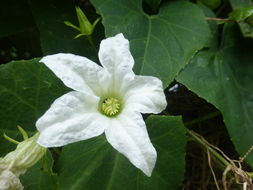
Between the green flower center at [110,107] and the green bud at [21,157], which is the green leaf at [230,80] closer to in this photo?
→ the green flower center at [110,107]

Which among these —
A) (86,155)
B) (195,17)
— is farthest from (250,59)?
(86,155)

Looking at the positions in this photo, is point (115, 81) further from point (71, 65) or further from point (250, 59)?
point (250, 59)

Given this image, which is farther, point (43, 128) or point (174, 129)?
point (174, 129)

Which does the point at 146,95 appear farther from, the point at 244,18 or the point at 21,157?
the point at 244,18

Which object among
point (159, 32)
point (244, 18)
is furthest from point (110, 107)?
point (244, 18)

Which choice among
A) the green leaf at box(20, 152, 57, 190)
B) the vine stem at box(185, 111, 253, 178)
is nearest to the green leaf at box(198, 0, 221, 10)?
the vine stem at box(185, 111, 253, 178)

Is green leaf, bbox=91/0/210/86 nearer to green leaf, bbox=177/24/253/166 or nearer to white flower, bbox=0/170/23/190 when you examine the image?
green leaf, bbox=177/24/253/166
